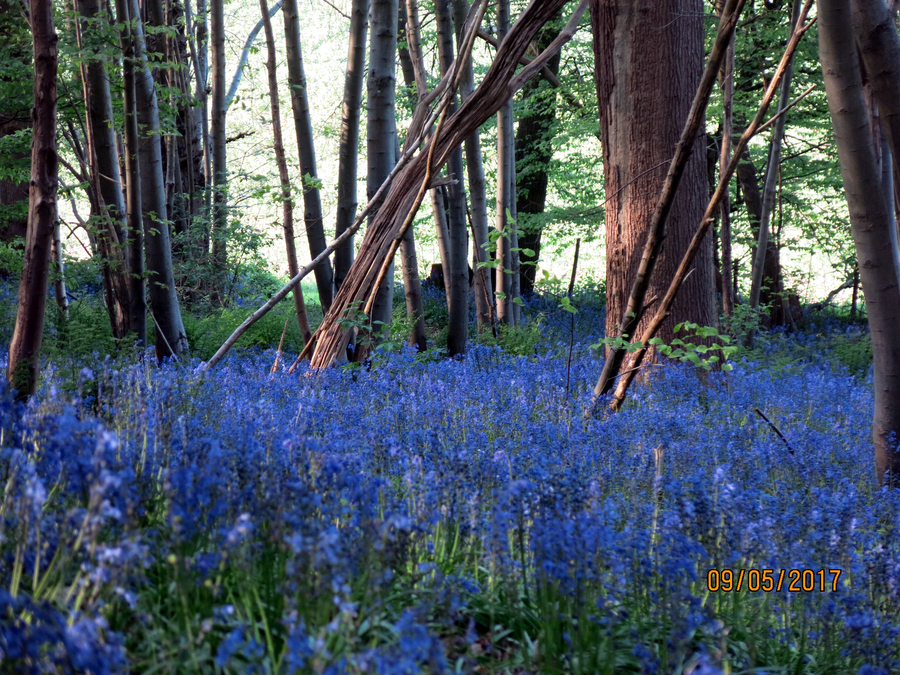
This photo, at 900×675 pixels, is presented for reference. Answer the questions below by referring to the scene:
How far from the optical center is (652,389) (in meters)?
5.54

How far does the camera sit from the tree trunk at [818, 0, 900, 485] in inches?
150

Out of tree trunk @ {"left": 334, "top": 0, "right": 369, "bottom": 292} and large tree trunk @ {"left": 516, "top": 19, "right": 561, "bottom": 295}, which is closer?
tree trunk @ {"left": 334, "top": 0, "right": 369, "bottom": 292}

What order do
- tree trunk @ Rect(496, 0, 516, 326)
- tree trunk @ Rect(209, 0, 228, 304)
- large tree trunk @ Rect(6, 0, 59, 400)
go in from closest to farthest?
large tree trunk @ Rect(6, 0, 59, 400)
tree trunk @ Rect(496, 0, 516, 326)
tree trunk @ Rect(209, 0, 228, 304)

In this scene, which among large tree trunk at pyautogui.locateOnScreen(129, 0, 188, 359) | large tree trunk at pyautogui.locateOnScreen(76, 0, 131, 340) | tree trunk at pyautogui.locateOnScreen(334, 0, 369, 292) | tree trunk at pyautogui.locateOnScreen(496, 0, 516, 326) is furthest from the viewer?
tree trunk at pyautogui.locateOnScreen(496, 0, 516, 326)

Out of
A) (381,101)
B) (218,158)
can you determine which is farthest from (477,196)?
(218,158)

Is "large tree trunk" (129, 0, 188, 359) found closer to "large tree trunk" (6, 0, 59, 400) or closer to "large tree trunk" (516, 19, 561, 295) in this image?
"large tree trunk" (6, 0, 59, 400)

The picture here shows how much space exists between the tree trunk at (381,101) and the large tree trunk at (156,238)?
209 cm

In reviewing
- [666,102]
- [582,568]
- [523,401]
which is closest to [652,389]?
[523,401]

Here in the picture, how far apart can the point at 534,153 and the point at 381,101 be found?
361 inches

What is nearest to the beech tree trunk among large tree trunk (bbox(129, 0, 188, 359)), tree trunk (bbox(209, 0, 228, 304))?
large tree trunk (bbox(129, 0, 188, 359))

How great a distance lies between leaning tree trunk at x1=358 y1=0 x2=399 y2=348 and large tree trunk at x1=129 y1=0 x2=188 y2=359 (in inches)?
82.1

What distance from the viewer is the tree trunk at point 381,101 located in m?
6.97

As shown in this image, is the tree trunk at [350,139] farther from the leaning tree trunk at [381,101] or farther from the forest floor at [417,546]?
the forest floor at [417,546]
